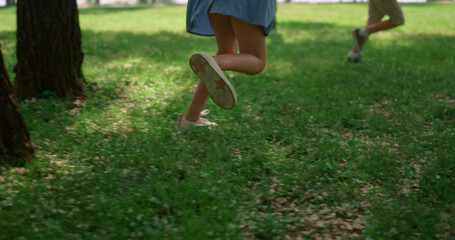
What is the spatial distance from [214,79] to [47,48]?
196 cm

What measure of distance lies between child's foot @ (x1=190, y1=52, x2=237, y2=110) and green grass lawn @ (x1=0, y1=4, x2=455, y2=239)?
445mm

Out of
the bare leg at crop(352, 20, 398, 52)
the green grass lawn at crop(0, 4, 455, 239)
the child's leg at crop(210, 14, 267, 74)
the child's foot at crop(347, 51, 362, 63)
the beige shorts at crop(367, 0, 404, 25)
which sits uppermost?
the beige shorts at crop(367, 0, 404, 25)

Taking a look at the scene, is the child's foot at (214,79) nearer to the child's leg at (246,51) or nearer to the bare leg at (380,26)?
the child's leg at (246,51)

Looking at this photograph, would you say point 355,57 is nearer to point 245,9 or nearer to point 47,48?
point 245,9

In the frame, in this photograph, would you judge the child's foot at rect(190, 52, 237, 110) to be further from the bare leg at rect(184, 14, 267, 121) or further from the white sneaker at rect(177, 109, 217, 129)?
the white sneaker at rect(177, 109, 217, 129)

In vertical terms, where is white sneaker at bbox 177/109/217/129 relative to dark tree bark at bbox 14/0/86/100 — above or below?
below

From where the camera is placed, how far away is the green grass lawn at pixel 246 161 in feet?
6.62

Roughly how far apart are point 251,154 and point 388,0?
12.5 ft

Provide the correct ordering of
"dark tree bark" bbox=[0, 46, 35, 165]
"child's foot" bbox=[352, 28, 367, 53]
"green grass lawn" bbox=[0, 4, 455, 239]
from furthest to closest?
"child's foot" bbox=[352, 28, 367, 53] → "dark tree bark" bbox=[0, 46, 35, 165] → "green grass lawn" bbox=[0, 4, 455, 239]

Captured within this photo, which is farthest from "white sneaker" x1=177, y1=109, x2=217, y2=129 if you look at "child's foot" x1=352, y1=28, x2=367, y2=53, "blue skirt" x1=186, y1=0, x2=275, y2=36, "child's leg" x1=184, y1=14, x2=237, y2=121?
"child's foot" x1=352, y1=28, x2=367, y2=53

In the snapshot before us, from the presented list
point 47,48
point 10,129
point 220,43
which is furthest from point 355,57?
point 10,129

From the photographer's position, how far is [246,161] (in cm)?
270

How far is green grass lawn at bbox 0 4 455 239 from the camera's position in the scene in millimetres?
2018

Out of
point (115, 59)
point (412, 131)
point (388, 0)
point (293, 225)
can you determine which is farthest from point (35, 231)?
point (388, 0)
